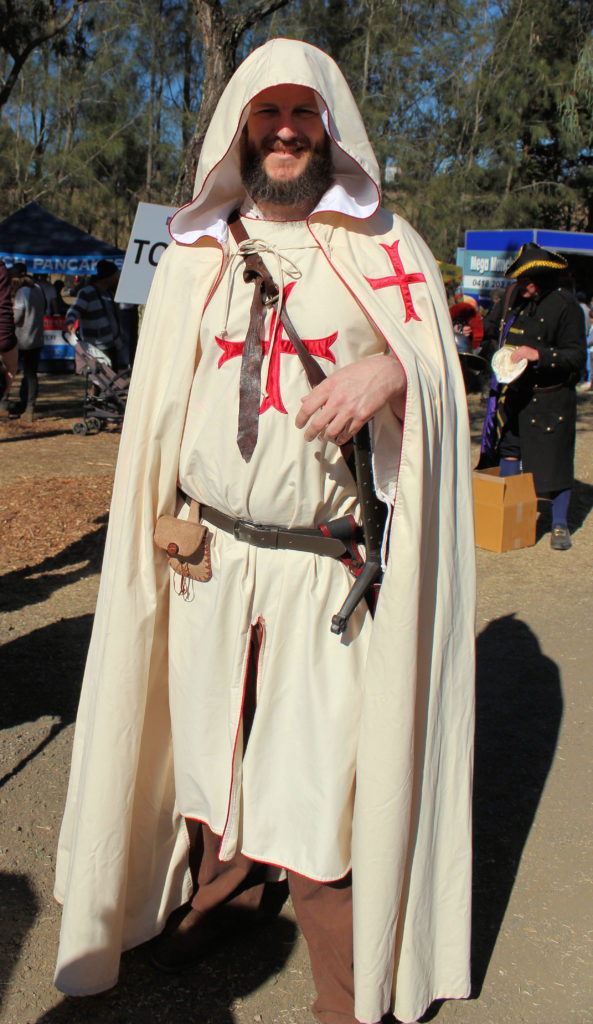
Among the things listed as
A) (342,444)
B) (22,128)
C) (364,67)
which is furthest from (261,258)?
(22,128)

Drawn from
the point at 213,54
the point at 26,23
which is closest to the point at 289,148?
the point at 213,54

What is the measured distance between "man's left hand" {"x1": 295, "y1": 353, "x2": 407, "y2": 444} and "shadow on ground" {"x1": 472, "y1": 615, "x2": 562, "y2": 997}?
1669mm

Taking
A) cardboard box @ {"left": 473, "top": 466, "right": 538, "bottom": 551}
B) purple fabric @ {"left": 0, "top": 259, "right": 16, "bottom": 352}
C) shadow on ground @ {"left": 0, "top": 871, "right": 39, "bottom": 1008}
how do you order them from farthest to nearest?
cardboard box @ {"left": 473, "top": 466, "right": 538, "bottom": 551} → purple fabric @ {"left": 0, "top": 259, "right": 16, "bottom": 352} → shadow on ground @ {"left": 0, "top": 871, "right": 39, "bottom": 1008}

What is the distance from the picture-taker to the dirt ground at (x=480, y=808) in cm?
248

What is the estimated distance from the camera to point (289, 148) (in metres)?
2.31

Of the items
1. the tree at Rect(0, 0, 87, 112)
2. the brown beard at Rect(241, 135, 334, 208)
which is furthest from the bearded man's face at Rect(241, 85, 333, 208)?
the tree at Rect(0, 0, 87, 112)

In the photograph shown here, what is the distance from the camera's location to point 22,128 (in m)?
31.8

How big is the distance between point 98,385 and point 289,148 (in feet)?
31.5

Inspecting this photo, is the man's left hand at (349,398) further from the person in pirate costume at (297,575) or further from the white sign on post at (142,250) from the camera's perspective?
the white sign on post at (142,250)

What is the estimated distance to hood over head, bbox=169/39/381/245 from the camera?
87.4 inches

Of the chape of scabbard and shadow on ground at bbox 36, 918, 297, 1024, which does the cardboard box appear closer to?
shadow on ground at bbox 36, 918, 297, 1024

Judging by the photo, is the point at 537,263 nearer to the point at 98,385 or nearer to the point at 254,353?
the point at 254,353

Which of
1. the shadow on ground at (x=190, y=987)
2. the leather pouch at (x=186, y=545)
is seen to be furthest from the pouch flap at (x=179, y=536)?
the shadow on ground at (x=190, y=987)

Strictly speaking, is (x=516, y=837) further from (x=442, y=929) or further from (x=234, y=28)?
(x=234, y=28)
